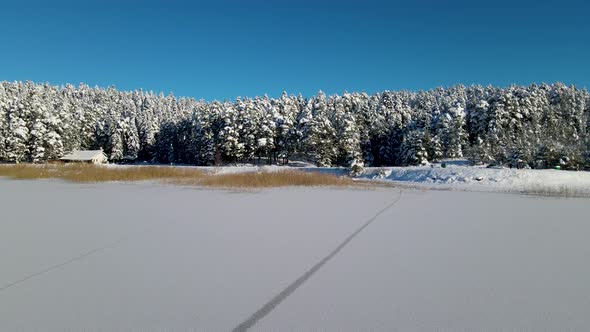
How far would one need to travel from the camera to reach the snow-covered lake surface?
10.9 ft

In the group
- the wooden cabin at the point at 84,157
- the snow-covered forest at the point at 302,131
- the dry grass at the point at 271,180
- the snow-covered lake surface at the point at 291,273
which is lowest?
the snow-covered lake surface at the point at 291,273

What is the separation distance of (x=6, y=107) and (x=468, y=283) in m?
75.6

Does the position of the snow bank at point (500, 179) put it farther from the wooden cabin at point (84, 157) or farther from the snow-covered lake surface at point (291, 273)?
the wooden cabin at point (84, 157)

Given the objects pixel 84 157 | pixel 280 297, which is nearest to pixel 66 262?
pixel 280 297

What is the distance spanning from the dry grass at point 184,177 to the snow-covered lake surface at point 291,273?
11.4 meters

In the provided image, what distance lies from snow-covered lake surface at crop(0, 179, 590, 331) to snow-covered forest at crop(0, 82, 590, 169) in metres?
31.8

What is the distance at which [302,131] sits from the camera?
61.8 metres

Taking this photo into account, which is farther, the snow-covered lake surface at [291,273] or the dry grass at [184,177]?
the dry grass at [184,177]

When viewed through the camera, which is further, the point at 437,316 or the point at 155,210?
the point at 155,210

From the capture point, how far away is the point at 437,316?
336 cm

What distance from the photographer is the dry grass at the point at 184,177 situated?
806 inches

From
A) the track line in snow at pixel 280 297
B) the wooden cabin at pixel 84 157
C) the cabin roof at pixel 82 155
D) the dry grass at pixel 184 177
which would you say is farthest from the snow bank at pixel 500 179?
the cabin roof at pixel 82 155

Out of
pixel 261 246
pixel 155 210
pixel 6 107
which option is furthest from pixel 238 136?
pixel 261 246

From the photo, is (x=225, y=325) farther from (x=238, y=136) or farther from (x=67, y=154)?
(x=67, y=154)
